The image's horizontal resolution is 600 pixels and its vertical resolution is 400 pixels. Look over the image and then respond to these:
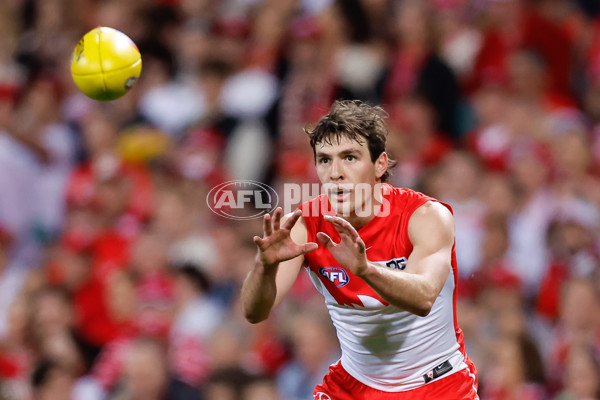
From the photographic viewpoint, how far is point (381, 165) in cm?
511

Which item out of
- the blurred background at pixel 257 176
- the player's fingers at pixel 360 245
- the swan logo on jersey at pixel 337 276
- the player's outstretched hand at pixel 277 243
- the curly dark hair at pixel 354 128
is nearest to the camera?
the player's fingers at pixel 360 245

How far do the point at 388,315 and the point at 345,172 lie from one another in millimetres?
806

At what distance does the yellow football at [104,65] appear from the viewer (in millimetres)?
Result: 5941

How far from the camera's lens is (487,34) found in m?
10.3

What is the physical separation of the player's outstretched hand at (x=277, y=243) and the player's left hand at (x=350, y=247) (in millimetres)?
267

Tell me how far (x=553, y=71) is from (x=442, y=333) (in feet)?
18.2

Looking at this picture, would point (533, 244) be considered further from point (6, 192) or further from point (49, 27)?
point (49, 27)

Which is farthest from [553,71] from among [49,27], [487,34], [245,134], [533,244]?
[49,27]

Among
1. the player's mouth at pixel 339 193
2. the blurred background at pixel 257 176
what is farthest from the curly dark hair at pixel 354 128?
the blurred background at pixel 257 176

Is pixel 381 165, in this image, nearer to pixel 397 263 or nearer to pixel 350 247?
pixel 397 263

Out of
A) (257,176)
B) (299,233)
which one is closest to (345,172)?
(299,233)

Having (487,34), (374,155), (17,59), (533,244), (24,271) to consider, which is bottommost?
(374,155)

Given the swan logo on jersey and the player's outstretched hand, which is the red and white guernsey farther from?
the player's outstretched hand

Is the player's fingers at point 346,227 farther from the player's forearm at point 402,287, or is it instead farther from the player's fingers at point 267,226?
the player's fingers at point 267,226
